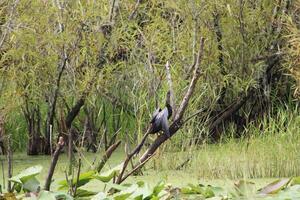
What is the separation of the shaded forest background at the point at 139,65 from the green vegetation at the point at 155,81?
1 cm

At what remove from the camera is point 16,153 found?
8.66m

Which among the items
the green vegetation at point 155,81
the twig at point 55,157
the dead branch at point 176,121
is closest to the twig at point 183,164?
the green vegetation at point 155,81

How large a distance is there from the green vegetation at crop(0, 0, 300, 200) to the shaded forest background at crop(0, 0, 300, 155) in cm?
1

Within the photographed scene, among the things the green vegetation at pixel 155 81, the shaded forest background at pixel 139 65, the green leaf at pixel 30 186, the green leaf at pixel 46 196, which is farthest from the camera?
the shaded forest background at pixel 139 65

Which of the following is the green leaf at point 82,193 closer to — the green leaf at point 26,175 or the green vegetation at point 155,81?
the green leaf at point 26,175

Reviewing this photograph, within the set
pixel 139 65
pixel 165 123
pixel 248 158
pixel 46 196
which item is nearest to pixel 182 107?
pixel 165 123

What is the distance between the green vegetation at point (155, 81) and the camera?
7105 mm

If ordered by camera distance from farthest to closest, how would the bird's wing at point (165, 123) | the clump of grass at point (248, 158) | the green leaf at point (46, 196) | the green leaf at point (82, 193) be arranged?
the clump of grass at point (248, 158)
the green leaf at point (82, 193)
the bird's wing at point (165, 123)
the green leaf at point (46, 196)

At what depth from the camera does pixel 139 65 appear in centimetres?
838

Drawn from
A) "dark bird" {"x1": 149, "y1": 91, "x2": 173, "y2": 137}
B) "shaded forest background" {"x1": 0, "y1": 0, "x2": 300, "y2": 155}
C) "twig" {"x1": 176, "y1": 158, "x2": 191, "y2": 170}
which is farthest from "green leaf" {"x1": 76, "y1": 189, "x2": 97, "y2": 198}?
"shaded forest background" {"x1": 0, "y1": 0, "x2": 300, "y2": 155}

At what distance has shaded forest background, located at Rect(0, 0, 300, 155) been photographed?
7.70m

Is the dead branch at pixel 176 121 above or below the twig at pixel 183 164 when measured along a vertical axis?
above

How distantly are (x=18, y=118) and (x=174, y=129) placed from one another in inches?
195

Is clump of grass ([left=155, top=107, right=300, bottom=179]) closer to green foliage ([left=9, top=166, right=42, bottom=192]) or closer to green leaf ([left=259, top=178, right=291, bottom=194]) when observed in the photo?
green leaf ([left=259, top=178, right=291, bottom=194])
